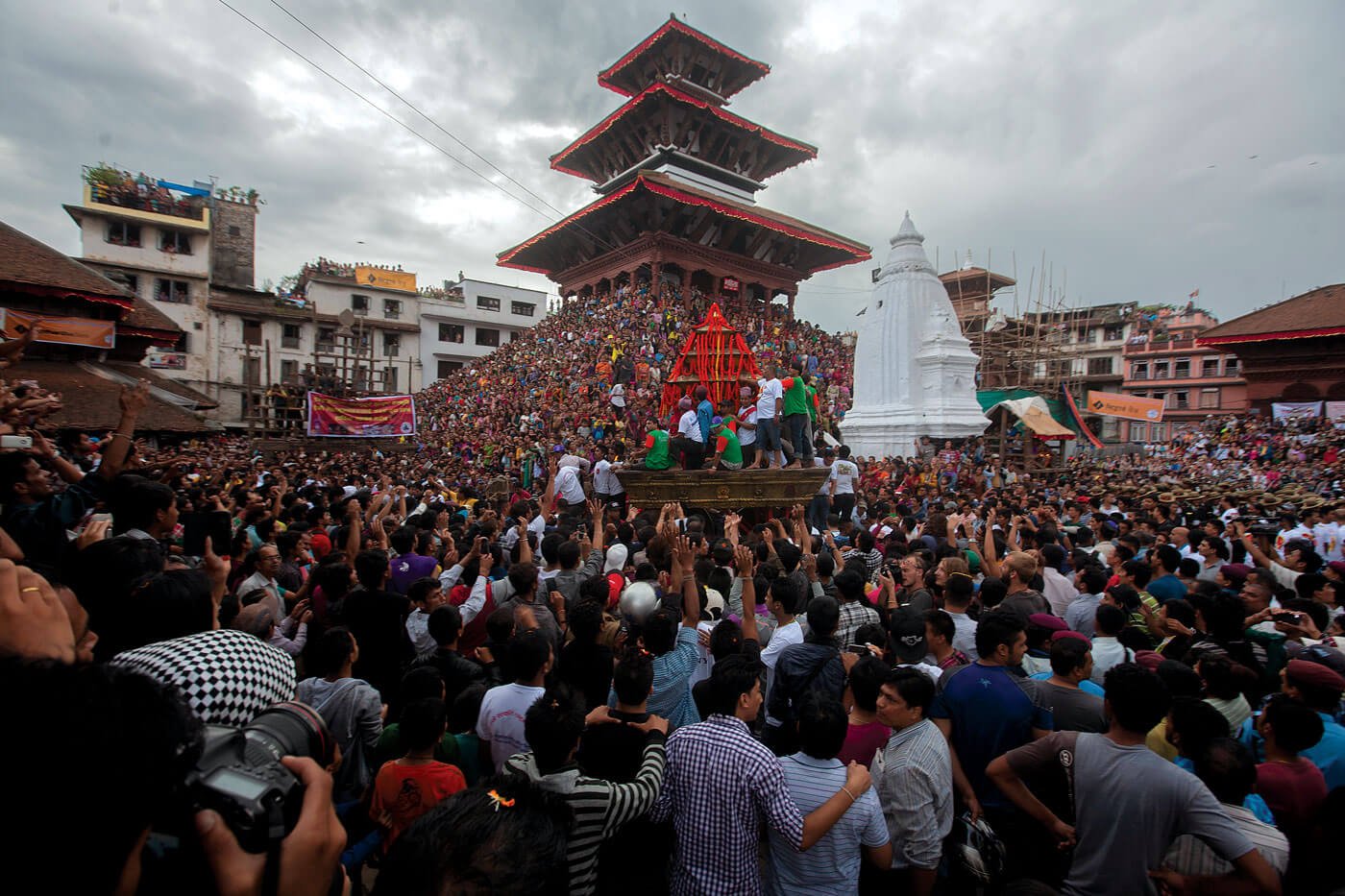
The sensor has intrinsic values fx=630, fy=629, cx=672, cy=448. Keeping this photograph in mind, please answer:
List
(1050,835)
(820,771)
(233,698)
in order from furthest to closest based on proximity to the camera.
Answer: (1050,835), (820,771), (233,698)

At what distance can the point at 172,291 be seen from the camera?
33.3 metres

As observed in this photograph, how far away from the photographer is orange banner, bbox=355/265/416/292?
42.1m

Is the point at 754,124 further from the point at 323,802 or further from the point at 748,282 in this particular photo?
the point at 323,802

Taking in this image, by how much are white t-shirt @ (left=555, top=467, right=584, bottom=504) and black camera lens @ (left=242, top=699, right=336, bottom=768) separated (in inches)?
330

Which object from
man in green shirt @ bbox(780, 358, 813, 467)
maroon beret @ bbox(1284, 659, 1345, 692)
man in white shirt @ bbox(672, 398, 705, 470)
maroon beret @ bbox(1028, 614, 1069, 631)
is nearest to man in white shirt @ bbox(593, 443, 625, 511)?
man in white shirt @ bbox(672, 398, 705, 470)

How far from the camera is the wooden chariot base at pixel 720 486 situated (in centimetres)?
1030

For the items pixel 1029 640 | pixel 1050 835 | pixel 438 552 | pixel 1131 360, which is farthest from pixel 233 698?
pixel 1131 360

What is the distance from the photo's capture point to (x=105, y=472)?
168 inches

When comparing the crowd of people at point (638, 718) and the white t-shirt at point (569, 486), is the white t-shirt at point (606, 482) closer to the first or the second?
the white t-shirt at point (569, 486)

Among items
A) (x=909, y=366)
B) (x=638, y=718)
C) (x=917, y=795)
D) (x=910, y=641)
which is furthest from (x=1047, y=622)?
(x=909, y=366)

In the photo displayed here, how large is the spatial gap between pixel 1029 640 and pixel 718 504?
21.8 feet

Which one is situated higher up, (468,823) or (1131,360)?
(1131,360)

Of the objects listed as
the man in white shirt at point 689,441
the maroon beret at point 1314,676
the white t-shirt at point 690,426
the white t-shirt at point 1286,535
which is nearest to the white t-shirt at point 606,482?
the man in white shirt at point 689,441

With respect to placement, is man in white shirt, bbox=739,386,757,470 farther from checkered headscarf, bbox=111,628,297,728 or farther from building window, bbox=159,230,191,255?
building window, bbox=159,230,191,255
